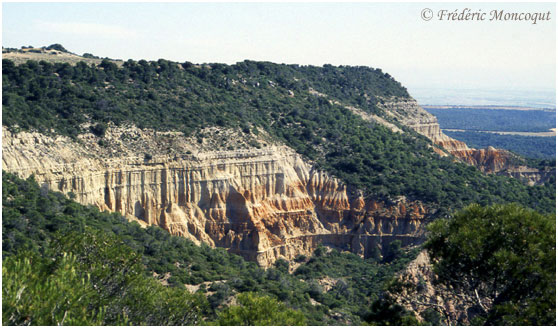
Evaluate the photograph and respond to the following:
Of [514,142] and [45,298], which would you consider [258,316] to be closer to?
[45,298]

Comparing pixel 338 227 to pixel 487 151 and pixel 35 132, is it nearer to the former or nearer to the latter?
pixel 35 132

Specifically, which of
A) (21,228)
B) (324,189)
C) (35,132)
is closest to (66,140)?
(35,132)

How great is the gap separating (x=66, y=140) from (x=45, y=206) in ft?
28.3

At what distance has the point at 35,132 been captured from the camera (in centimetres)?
4212

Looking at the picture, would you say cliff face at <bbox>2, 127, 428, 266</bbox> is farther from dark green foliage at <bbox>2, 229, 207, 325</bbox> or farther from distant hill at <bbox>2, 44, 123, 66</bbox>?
dark green foliage at <bbox>2, 229, 207, 325</bbox>

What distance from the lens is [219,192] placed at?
50312mm

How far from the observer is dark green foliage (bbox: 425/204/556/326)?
21.4 metres

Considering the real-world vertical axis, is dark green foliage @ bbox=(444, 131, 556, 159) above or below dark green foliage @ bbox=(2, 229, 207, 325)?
above

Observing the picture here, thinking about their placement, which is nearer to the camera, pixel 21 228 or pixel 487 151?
pixel 21 228

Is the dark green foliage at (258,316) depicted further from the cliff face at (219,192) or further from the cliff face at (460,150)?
the cliff face at (460,150)

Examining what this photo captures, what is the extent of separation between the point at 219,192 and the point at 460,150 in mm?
44277

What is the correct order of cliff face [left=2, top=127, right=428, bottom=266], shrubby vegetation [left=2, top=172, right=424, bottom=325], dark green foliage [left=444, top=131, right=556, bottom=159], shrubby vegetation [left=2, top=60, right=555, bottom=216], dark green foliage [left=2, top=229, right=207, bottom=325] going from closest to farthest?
dark green foliage [left=2, top=229, right=207, bottom=325], shrubby vegetation [left=2, top=172, right=424, bottom=325], cliff face [left=2, top=127, right=428, bottom=266], shrubby vegetation [left=2, top=60, right=555, bottom=216], dark green foliage [left=444, top=131, right=556, bottom=159]

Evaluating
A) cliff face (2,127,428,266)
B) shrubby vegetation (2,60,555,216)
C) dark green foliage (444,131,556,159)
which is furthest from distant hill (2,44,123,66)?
dark green foliage (444,131,556,159)

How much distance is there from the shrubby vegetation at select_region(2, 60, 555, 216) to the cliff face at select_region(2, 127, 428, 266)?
1614 mm
